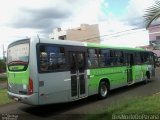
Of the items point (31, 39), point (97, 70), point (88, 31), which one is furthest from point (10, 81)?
point (88, 31)

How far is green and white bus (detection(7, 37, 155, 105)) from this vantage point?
412 inches

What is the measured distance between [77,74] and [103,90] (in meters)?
2.59

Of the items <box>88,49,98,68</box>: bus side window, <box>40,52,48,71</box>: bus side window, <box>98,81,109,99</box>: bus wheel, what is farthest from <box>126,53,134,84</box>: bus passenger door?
<box>40,52,48,71</box>: bus side window

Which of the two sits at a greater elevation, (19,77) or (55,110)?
(19,77)

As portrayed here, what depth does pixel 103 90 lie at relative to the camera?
1429cm

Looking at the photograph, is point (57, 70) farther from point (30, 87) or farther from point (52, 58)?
point (30, 87)

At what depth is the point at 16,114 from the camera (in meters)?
11.1

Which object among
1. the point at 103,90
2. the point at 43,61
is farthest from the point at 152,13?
the point at 103,90

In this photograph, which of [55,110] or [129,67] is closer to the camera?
[55,110]

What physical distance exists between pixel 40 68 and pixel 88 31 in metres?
69.9

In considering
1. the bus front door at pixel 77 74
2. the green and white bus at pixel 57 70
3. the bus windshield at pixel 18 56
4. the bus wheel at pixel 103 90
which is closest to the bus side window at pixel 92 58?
the green and white bus at pixel 57 70

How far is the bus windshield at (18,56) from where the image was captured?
35.6 ft

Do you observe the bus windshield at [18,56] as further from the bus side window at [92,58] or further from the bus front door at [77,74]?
the bus side window at [92,58]

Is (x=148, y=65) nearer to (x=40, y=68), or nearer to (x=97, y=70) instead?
(x=97, y=70)
